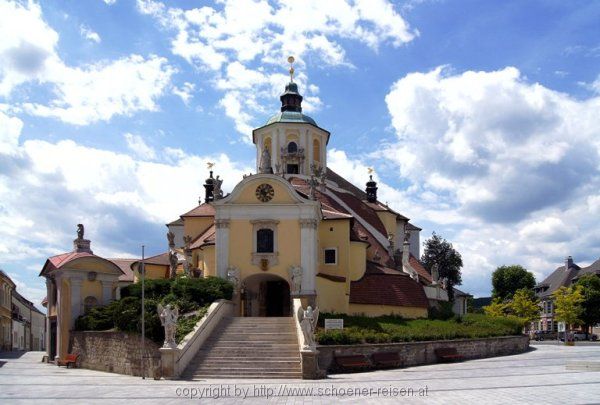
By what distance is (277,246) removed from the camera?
132 feet

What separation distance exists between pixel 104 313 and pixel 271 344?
36.5ft

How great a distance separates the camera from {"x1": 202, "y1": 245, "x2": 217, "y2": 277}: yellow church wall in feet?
137

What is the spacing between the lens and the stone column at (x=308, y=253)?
39.7 metres

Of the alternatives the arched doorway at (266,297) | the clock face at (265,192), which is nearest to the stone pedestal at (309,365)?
the arched doorway at (266,297)

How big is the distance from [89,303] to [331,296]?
1411cm

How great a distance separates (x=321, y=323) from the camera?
3581cm

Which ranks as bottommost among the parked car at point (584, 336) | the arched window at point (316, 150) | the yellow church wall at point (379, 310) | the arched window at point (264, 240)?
the parked car at point (584, 336)

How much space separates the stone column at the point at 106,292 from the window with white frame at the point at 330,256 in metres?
13.3

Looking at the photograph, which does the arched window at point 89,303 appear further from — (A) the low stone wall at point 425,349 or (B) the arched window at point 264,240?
(A) the low stone wall at point 425,349

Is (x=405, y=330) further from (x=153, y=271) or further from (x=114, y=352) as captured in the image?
(x=153, y=271)

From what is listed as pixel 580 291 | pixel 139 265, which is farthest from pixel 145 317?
pixel 580 291

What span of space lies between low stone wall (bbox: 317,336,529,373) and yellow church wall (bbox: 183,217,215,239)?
21.8 metres

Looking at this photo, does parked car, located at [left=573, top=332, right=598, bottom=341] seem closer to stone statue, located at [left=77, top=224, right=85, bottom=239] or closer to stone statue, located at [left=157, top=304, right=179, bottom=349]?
stone statue, located at [left=77, top=224, right=85, bottom=239]

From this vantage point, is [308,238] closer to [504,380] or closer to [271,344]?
[271,344]
